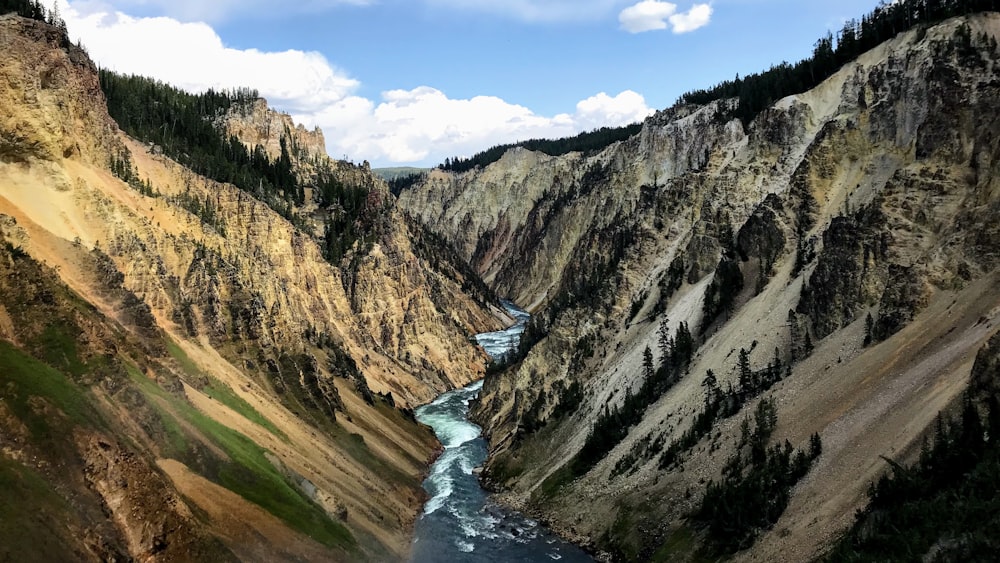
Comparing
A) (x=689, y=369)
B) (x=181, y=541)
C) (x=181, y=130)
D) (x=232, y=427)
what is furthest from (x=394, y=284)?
(x=181, y=541)

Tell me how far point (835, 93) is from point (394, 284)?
62.2 meters

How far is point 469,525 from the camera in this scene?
53.8 metres

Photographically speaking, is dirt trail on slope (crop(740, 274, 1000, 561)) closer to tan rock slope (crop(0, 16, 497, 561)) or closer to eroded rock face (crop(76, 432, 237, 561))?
tan rock slope (crop(0, 16, 497, 561))

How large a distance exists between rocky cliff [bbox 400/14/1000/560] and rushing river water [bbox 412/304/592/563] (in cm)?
176

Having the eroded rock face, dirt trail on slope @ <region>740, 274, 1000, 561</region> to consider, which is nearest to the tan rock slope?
the eroded rock face

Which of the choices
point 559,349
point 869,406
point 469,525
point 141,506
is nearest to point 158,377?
point 141,506

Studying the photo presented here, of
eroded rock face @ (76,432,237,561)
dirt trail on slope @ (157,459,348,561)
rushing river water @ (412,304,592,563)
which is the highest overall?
eroded rock face @ (76,432,237,561)

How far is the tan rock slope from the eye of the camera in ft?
88.6

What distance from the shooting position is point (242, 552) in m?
32.0

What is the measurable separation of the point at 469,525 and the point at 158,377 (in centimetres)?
2373

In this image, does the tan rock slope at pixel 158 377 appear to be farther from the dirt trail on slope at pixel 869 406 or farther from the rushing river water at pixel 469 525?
the dirt trail on slope at pixel 869 406

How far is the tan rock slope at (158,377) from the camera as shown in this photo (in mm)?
27000

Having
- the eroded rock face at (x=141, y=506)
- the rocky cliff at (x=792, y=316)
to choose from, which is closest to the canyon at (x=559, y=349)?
the eroded rock face at (x=141, y=506)

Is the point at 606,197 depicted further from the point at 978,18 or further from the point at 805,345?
the point at 805,345
